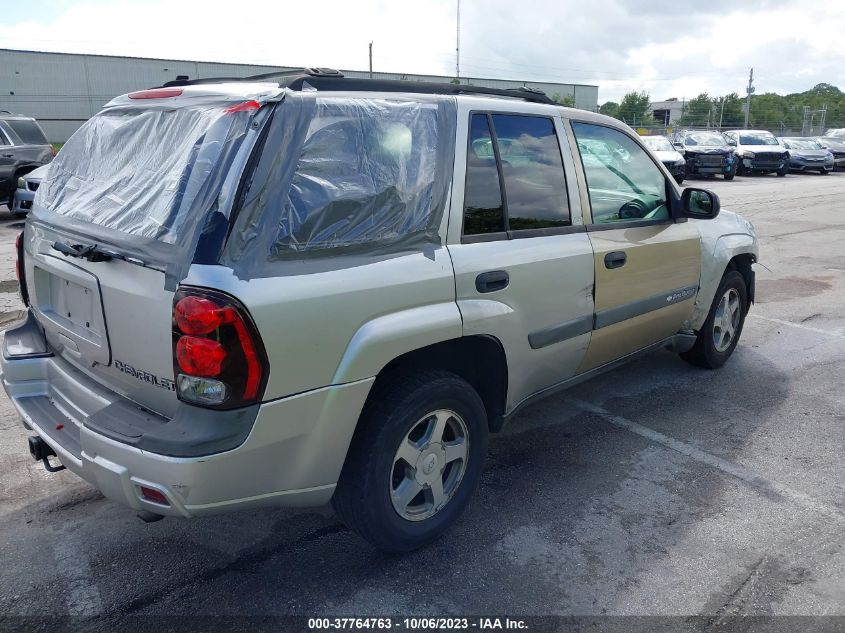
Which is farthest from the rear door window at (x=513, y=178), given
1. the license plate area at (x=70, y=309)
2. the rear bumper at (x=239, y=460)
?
the license plate area at (x=70, y=309)

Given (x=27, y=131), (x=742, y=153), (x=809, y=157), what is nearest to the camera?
(x=27, y=131)

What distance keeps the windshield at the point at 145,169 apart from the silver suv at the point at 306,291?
1 centimetres

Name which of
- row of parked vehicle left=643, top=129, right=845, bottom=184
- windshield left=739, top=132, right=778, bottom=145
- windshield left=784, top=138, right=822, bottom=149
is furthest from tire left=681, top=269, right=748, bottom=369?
windshield left=784, top=138, right=822, bottom=149

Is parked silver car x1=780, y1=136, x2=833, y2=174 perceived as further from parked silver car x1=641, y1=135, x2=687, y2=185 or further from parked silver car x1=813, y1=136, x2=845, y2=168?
parked silver car x1=641, y1=135, x2=687, y2=185

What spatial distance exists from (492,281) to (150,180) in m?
1.46

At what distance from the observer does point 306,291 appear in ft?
7.97

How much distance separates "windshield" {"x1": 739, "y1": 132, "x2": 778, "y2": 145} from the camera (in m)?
25.8

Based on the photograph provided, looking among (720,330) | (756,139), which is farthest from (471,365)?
(756,139)

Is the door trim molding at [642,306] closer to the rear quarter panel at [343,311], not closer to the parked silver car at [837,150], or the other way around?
the rear quarter panel at [343,311]

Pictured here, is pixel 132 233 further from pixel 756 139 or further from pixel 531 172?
pixel 756 139

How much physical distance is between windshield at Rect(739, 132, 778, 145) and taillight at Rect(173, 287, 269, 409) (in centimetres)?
2719

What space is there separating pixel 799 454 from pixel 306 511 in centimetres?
279

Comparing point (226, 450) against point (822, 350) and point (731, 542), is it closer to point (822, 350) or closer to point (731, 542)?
point (731, 542)

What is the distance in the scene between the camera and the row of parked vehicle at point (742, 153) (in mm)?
22492
